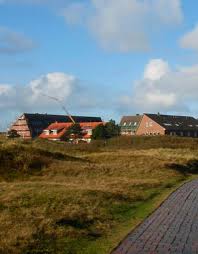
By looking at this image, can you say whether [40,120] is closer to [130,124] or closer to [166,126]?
[130,124]

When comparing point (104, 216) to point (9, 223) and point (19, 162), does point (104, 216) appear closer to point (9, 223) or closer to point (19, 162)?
point (9, 223)

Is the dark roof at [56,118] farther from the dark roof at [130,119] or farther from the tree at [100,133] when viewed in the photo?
the tree at [100,133]

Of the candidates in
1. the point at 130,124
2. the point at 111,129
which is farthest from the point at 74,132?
the point at 130,124

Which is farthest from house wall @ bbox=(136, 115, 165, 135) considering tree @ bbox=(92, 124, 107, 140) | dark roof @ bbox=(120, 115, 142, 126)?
tree @ bbox=(92, 124, 107, 140)

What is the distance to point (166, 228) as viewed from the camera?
41.7 feet

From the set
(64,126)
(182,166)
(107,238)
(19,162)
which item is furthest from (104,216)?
(64,126)

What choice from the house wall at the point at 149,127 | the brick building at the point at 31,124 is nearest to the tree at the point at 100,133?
the house wall at the point at 149,127

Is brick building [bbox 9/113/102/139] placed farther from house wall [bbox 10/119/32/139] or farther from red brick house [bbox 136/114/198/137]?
red brick house [bbox 136/114/198/137]

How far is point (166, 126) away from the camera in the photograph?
125625 millimetres

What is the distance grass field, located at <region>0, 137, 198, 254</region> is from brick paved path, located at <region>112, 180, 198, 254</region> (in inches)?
13.8

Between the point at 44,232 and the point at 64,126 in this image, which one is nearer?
the point at 44,232

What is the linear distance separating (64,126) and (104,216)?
10550cm

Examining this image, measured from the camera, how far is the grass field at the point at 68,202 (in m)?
11.1

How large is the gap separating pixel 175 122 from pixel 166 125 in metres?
6.20
